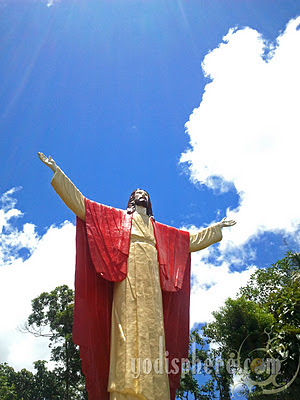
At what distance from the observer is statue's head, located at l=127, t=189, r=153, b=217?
7962 mm

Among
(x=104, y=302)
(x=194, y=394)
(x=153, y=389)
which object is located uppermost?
(x=104, y=302)

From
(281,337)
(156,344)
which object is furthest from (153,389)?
(281,337)

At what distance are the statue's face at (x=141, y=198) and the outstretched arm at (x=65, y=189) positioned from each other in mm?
1351

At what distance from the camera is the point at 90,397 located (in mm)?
5914

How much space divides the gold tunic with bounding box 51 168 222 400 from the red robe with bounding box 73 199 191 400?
0.21m

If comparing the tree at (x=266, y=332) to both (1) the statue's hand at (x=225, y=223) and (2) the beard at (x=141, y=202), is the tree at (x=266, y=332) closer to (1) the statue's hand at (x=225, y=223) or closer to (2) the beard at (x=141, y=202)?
(1) the statue's hand at (x=225, y=223)

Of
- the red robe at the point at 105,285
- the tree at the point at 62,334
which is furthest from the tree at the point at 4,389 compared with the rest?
the red robe at the point at 105,285

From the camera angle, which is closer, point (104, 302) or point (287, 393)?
point (104, 302)

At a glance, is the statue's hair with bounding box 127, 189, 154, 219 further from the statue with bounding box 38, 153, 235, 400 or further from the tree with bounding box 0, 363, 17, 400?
the tree with bounding box 0, 363, 17, 400

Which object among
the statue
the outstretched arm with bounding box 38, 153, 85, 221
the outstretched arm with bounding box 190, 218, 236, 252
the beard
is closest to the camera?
the statue

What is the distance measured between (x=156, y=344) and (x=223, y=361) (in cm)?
1038

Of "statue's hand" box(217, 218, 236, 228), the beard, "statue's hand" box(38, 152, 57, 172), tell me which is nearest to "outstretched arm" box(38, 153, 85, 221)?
"statue's hand" box(38, 152, 57, 172)

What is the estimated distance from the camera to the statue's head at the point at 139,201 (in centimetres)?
796

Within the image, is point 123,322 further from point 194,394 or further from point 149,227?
point 194,394
